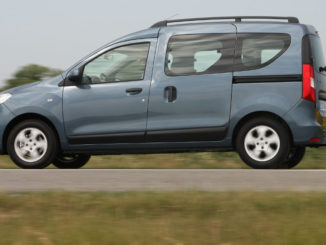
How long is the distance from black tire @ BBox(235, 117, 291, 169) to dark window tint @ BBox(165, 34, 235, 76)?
0.74 m

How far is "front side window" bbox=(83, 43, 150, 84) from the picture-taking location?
968 cm

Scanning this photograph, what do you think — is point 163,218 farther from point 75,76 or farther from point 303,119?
point 75,76

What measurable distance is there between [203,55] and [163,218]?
4195mm

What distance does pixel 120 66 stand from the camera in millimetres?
9703

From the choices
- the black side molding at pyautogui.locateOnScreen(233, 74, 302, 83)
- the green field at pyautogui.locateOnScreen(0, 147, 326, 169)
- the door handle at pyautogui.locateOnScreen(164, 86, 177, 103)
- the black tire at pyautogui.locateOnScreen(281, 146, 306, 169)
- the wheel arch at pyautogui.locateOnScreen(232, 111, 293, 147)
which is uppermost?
the black side molding at pyautogui.locateOnScreen(233, 74, 302, 83)

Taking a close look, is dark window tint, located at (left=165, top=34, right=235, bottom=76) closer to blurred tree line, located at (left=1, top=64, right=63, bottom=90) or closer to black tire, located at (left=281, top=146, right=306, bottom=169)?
black tire, located at (left=281, top=146, right=306, bottom=169)

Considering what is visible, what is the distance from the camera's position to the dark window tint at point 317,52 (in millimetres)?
9359

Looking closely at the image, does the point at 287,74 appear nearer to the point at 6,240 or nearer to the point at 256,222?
the point at 256,222

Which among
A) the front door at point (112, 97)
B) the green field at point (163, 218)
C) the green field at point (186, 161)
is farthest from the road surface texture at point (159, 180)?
the green field at point (186, 161)

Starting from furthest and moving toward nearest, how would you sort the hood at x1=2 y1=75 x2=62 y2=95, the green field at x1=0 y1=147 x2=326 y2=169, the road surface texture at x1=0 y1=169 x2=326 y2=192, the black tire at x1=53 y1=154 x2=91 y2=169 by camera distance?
the green field at x1=0 y1=147 x2=326 y2=169, the black tire at x1=53 y1=154 x2=91 y2=169, the hood at x1=2 y1=75 x2=62 y2=95, the road surface texture at x1=0 y1=169 x2=326 y2=192

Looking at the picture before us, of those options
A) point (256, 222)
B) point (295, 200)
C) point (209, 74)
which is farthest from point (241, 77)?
point (256, 222)

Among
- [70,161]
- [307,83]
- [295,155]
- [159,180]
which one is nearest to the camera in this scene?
[159,180]

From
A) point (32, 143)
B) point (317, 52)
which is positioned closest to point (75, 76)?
point (32, 143)

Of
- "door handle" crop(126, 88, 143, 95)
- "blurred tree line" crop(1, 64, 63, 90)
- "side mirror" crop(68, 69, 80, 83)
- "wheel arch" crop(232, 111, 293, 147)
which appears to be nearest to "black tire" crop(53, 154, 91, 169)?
"side mirror" crop(68, 69, 80, 83)
